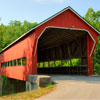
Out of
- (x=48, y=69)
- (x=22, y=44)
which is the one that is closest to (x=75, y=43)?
(x=22, y=44)

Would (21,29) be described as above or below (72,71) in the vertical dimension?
above

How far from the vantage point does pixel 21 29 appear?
52188 mm

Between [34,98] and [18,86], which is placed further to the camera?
[18,86]

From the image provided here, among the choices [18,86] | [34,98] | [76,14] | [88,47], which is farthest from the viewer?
[18,86]

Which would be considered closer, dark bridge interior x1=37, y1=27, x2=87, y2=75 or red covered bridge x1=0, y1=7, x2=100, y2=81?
red covered bridge x1=0, y1=7, x2=100, y2=81

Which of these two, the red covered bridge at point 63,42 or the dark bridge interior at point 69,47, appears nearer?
the red covered bridge at point 63,42

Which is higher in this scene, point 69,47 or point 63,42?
point 63,42

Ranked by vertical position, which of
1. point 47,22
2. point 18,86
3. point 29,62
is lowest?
point 18,86

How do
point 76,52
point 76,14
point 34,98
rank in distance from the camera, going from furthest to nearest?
1. point 76,52
2. point 76,14
3. point 34,98

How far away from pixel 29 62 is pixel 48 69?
12.0 meters

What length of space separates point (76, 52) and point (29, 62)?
6.35m

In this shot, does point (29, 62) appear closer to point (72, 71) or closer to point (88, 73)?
point (88, 73)

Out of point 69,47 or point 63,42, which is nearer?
point 69,47

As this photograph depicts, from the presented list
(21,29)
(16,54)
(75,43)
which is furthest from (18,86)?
(21,29)
